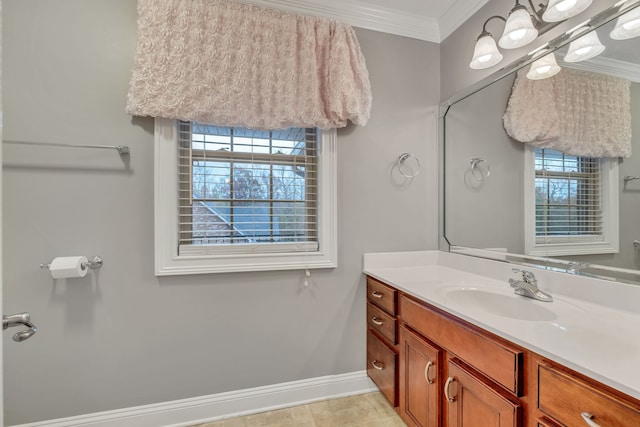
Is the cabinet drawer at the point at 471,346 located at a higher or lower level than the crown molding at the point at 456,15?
lower

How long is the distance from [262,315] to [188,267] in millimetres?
506

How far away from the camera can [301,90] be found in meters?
1.71

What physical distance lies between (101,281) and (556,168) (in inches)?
91.9

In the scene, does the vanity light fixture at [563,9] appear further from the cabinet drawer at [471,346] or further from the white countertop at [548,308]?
the cabinet drawer at [471,346]

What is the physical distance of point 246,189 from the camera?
1772mm

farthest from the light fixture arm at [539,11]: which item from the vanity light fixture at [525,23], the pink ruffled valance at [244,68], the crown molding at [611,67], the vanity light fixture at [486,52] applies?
the pink ruffled valance at [244,68]

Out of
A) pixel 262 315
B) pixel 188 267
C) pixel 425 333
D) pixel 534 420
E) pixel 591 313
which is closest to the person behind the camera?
pixel 534 420

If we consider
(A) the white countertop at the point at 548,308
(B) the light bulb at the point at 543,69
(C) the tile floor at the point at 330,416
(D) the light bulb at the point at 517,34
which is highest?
(D) the light bulb at the point at 517,34

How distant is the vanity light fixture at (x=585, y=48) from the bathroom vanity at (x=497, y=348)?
0.94m

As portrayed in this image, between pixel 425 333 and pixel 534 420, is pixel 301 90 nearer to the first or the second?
pixel 425 333

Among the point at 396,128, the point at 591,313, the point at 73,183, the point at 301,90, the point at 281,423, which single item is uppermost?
the point at 301,90

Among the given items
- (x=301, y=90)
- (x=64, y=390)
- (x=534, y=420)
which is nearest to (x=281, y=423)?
(x=64, y=390)

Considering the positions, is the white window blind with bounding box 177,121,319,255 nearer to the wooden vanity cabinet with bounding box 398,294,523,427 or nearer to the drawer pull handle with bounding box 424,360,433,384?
the wooden vanity cabinet with bounding box 398,294,523,427

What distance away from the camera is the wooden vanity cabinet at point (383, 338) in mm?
1616
